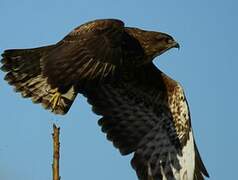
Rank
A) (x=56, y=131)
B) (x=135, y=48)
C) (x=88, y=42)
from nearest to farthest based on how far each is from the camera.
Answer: (x=56, y=131) < (x=88, y=42) < (x=135, y=48)

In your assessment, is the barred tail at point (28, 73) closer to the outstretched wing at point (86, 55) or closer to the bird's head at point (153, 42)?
the outstretched wing at point (86, 55)

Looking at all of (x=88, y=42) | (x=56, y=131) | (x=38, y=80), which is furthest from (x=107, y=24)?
(x=56, y=131)

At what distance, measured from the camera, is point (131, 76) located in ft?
39.6

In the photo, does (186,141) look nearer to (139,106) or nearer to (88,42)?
(139,106)

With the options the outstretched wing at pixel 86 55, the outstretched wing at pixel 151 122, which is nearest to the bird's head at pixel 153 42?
the outstretched wing at pixel 151 122

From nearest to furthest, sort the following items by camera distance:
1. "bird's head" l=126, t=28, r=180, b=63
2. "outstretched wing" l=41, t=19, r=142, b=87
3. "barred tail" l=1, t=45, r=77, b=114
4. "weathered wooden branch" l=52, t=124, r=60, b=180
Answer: "weathered wooden branch" l=52, t=124, r=60, b=180, "outstretched wing" l=41, t=19, r=142, b=87, "barred tail" l=1, t=45, r=77, b=114, "bird's head" l=126, t=28, r=180, b=63

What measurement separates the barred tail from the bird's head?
2020mm

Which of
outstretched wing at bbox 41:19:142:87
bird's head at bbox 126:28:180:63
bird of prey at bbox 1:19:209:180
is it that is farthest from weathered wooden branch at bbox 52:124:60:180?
bird's head at bbox 126:28:180:63

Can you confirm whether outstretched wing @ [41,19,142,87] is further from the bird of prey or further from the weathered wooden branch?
the weathered wooden branch

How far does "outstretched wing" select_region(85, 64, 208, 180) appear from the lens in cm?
1173

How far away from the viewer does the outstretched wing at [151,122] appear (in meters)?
11.7

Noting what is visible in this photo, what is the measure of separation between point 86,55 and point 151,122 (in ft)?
9.80

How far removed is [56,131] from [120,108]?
18.5 feet

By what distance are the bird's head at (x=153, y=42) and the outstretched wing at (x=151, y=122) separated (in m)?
0.29
